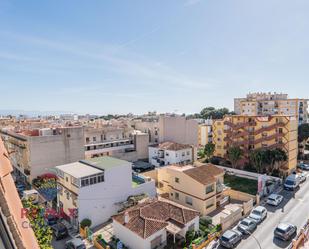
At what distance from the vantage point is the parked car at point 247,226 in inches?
942

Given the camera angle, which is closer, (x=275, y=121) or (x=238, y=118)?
(x=275, y=121)

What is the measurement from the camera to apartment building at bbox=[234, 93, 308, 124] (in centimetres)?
7288

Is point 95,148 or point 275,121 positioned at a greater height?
point 275,121

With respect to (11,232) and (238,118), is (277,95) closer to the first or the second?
(238,118)

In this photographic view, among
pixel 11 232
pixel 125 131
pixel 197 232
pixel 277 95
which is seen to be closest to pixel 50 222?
pixel 197 232

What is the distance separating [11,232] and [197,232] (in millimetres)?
22796

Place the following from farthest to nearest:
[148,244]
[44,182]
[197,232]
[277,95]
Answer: [277,95], [44,182], [197,232], [148,244]

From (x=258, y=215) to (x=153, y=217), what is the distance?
1343cm

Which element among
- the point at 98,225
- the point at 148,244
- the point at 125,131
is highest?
the point at 125,131

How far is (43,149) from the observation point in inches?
1564

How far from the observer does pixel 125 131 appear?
5756cm

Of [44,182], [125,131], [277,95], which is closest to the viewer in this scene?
[44,182]

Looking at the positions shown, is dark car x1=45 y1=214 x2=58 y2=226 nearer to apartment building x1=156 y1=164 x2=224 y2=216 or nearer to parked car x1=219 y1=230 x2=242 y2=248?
apartment building x1=156 y1=164 x2=224 y2=216

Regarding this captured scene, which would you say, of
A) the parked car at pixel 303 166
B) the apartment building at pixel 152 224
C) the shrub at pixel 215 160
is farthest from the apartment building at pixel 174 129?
the apartment building at pixel 152 224
